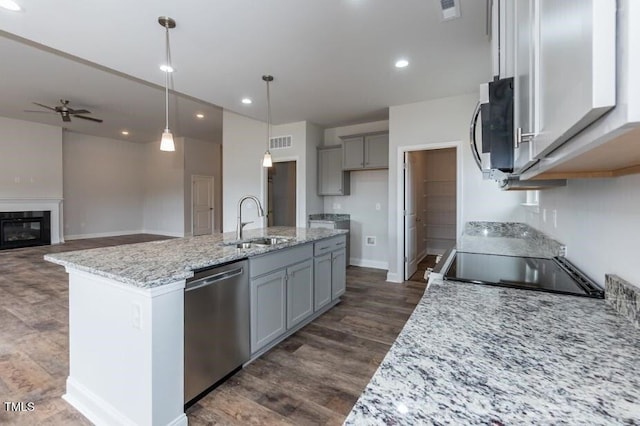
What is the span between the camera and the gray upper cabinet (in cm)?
501

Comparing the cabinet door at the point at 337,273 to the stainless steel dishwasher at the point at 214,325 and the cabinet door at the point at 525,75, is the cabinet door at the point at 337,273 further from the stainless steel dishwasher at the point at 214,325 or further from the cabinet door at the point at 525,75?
the cabinet door at the point at 525,75

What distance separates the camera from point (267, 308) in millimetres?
2398

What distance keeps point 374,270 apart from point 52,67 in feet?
18.6

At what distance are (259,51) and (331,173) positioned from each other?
113 inches

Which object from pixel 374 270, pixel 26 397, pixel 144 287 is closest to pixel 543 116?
pixel 144 287

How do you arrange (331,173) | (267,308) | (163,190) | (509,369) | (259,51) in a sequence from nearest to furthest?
(509,369) → (267,308) → (259,51) → (331,173) → (163,190)

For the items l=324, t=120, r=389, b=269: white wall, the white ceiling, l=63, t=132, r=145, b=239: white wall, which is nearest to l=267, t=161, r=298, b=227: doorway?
l=324, t=120, r=389, b=269: white wall

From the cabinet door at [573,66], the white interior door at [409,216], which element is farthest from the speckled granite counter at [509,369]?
the white interior door at [409,216]

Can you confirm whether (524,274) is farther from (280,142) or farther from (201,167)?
(201,167)

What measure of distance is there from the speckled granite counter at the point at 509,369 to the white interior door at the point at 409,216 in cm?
359

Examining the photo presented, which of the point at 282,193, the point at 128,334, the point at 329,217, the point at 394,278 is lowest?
the point at 394,278

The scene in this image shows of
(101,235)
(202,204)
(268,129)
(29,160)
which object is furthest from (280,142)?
→ (101,235)

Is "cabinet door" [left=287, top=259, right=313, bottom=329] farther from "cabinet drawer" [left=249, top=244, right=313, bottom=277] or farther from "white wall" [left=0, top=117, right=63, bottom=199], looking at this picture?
"white wall" [left=0, top=117, right=63, bottom=199]

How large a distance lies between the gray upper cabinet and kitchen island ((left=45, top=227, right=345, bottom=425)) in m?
3.65
